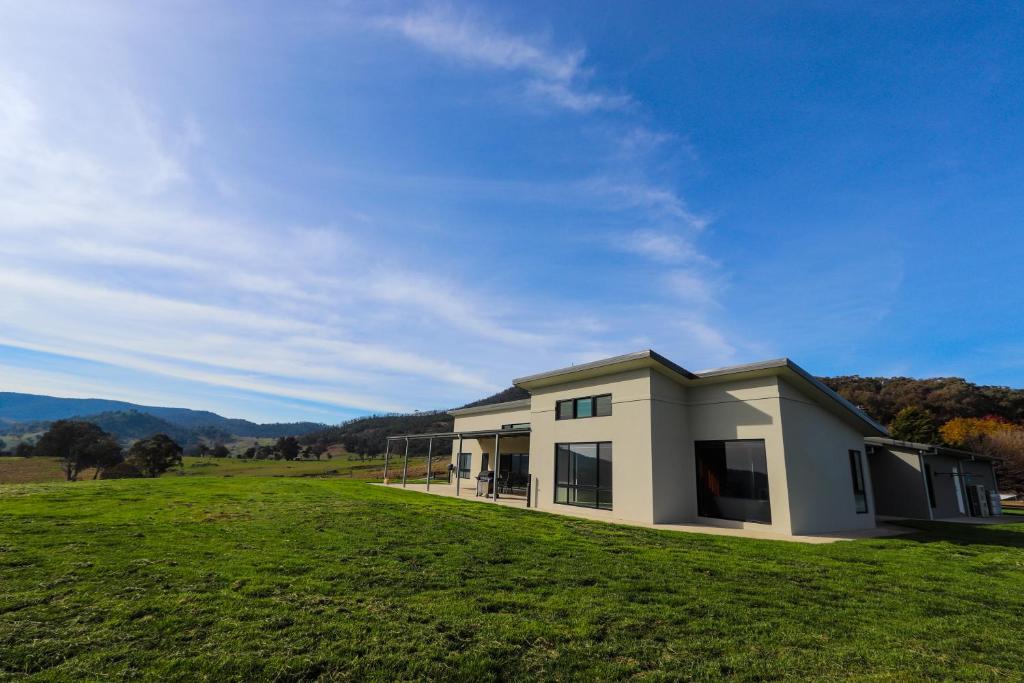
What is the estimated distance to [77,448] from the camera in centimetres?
4781

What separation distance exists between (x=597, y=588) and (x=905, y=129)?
13182mm

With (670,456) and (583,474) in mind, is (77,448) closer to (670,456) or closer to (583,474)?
(583,474)

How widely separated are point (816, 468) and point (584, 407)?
699cm

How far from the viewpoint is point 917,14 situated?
9977 millimetres

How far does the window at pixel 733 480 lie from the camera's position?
1318cm

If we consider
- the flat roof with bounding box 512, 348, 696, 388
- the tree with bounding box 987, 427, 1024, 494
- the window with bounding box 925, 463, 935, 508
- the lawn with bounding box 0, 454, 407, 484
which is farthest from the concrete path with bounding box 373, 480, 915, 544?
the tree with bounding box 987, 427, 1024, 494

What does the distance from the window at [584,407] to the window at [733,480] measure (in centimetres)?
307

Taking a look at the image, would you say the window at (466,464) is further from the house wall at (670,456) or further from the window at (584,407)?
the house wall at (670,456)

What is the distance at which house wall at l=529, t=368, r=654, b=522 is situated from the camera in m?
13.9

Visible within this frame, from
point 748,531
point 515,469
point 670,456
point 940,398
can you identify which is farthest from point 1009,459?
point 515,469

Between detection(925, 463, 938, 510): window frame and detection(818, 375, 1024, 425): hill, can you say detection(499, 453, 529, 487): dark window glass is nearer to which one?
detection(925, 463, 938, 510): window frame

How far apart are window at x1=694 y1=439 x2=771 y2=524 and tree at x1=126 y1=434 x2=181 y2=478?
1920 inches

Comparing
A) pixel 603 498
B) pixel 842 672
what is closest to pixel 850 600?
pixel 842 672

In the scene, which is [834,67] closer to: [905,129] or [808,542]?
[905,129]
